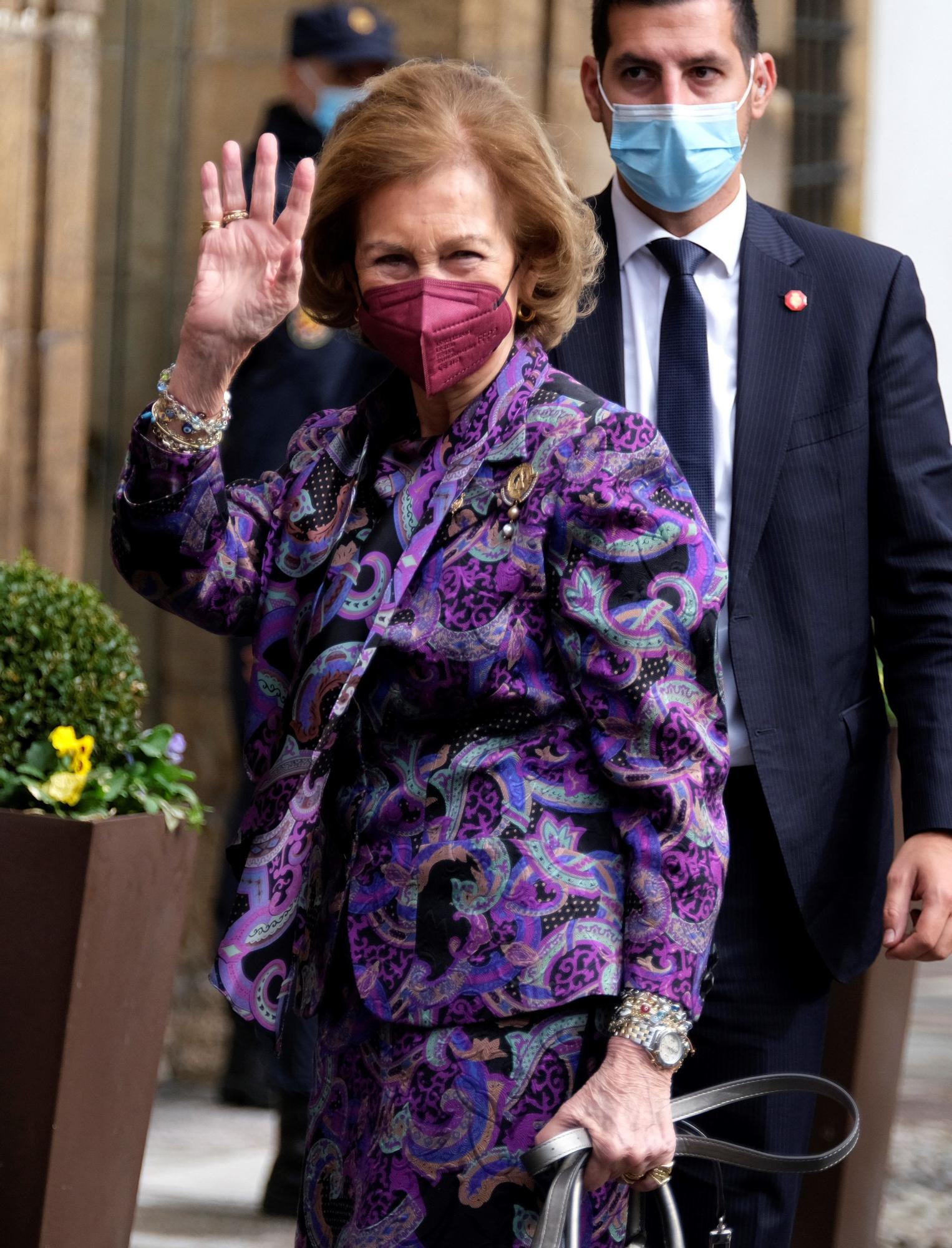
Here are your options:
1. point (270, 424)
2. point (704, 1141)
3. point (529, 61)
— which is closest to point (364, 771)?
point (704, 1141)

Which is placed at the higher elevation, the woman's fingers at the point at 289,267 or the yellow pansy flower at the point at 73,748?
the woman's fingers at the point at 289,267

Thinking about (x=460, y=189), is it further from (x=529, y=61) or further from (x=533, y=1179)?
(x=529, y=61)

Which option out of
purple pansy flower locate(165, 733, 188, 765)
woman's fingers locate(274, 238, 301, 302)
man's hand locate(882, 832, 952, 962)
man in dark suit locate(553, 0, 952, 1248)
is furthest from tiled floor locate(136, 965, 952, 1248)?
woman's fingers locate(274, 238, 301, 302)

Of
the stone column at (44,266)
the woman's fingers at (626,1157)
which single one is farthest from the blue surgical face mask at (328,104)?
the woman's fingers at (626,1157)

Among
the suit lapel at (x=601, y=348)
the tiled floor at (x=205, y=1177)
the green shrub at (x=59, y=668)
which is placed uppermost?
the suit lapel at (x=601, y=348)

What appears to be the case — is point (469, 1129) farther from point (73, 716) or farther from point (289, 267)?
point (73, 716)

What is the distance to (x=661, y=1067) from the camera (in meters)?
2.13

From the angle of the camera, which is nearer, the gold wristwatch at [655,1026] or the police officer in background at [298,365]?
the gold wristwatch at [655,1026]

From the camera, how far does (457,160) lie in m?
2.31

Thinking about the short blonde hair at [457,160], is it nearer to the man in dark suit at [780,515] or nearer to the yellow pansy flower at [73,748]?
the man in dark suit at [780,515]

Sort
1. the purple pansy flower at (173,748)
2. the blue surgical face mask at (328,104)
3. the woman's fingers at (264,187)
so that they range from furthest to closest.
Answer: the blue surgical face mask at (328,104)
the purple pansy flower at (173,748)
the woman's fingers at (264,187)

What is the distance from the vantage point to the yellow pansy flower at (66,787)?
10.7 feet

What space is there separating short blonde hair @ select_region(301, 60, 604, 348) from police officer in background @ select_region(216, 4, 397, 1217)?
2.17 m

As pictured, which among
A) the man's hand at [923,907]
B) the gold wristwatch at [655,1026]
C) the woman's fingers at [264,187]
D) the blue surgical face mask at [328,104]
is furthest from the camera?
the blue surgical face mask at [328,104]
